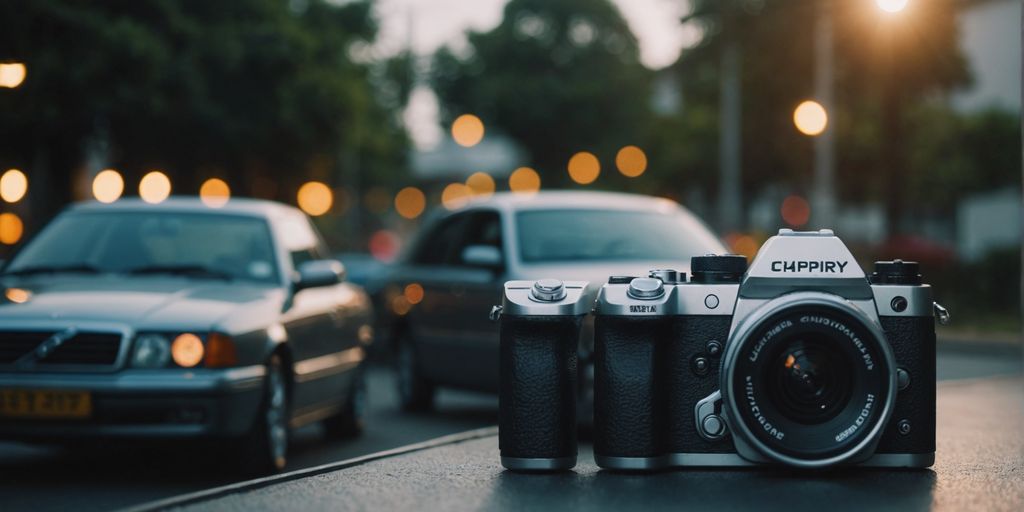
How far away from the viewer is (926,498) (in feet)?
14.3

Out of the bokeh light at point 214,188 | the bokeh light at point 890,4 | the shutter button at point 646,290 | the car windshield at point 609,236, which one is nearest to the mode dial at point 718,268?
the shutter button at point 646,290

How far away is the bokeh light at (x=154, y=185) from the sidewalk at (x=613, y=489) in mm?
30778

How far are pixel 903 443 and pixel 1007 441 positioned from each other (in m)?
1.51

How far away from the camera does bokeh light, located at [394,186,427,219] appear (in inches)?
3821

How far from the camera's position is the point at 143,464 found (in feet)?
28.7

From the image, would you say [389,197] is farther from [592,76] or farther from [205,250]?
[205,250]

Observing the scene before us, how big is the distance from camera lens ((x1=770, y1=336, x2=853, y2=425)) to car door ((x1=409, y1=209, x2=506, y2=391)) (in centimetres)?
617

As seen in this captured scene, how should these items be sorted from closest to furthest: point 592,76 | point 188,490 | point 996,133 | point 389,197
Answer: point 188,490 → point 996,133 → point 592,76 → point 389,197

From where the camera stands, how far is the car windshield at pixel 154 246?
891cm

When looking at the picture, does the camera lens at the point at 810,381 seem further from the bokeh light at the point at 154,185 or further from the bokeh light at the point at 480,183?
the bokeh light at the point at 480,183

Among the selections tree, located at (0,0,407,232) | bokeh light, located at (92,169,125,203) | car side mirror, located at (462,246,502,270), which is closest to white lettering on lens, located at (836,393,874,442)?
car side mirror, located at (462,246,502,270)

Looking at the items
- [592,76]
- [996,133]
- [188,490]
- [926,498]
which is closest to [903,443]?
[926,498]

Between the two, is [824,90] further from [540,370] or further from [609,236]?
[540,370]

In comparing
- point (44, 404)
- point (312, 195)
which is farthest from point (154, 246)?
point (312, 195)
